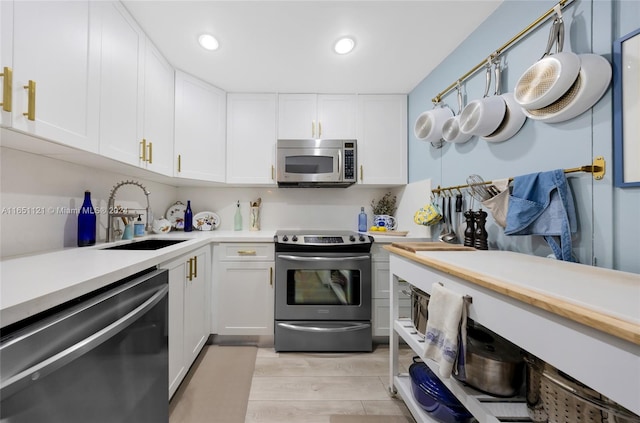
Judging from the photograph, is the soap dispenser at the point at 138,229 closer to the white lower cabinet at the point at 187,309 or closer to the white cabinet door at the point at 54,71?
the white lower cabinet at the point at 187,309

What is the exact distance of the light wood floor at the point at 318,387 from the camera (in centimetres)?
140

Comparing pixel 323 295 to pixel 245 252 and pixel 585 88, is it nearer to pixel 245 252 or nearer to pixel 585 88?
pixel 245 252

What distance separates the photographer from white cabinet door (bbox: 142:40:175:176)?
1656 mm

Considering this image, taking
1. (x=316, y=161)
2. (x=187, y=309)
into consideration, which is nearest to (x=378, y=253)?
(x=316, y=161)

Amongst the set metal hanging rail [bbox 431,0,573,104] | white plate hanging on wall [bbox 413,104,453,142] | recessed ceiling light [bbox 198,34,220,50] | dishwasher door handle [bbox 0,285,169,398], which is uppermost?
recessed ceiling light [bbox 198,34,220,50]

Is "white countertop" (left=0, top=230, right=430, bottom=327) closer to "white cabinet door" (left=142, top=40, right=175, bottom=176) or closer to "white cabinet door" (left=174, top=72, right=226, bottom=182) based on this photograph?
"white cabinet door" (left=142, top=40, right=175, bottom=176)

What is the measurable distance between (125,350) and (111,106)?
1.19 metres

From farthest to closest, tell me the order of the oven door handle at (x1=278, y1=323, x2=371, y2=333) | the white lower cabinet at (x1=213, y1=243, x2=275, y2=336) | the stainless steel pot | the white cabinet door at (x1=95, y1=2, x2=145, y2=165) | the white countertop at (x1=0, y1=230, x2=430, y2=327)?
the white lower cabinet at (x1=213, y1=243, x2=275, y2=336) < the oven door handle at (x1=278, y1=323, x2=371, y2=333) < the white cabinet door at (x1=95, y1=2, x2=145, y2=165) < the stainless steel pot < the white countertop at (x1=0, y1=230, x2=430, y2=327)

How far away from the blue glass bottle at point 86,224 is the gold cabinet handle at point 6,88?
2.48 feet

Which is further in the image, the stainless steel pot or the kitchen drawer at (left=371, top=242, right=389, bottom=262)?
the kitchen drawer at (left=371, top=242, right=389, bottom=262)

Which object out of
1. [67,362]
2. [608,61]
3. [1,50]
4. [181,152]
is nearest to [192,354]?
[67,362]

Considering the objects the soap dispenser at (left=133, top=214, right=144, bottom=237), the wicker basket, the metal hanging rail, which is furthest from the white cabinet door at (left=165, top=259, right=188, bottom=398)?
the metal hanging rail

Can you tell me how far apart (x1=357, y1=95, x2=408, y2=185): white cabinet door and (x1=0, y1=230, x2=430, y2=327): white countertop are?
5.99 ft

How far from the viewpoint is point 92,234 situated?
1.43 m
